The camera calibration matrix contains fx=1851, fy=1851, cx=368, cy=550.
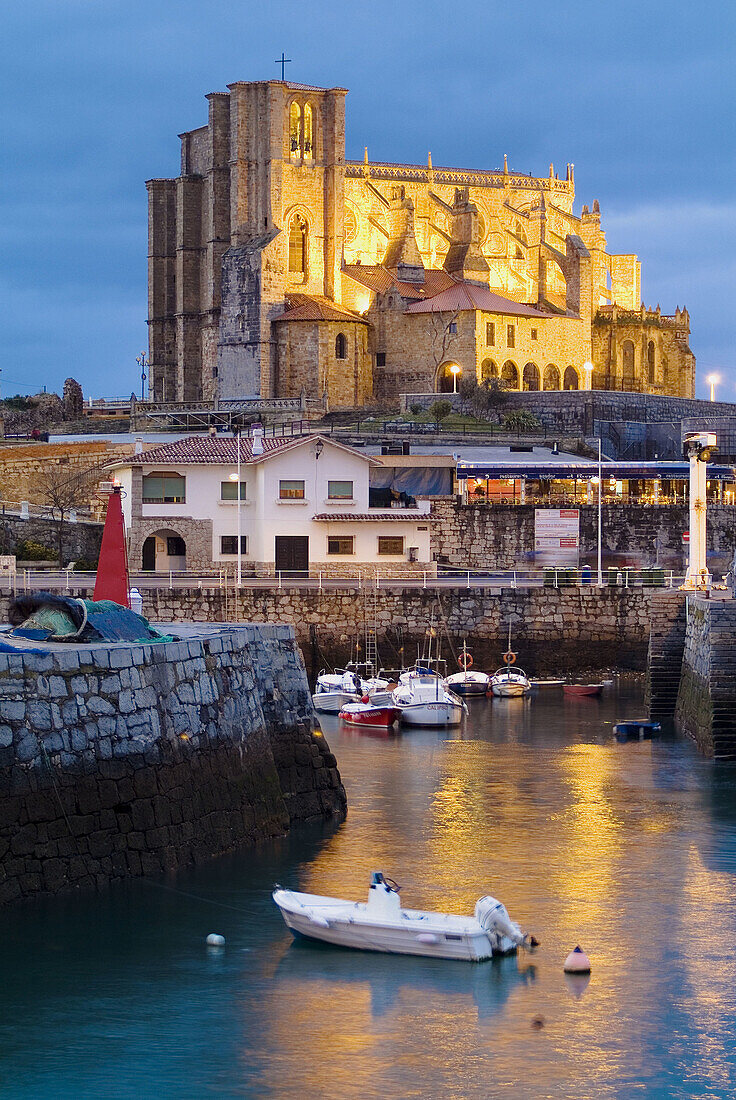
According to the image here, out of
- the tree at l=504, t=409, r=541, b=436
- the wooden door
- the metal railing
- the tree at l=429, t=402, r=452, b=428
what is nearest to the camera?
the metal railing

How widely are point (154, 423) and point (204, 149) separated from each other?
18.5 meters

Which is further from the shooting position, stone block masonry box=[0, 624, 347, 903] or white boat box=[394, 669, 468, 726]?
white boat box=[394, 669, 468, 726]

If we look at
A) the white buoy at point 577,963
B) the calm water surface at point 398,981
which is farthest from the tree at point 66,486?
the white buoy at point 577,963

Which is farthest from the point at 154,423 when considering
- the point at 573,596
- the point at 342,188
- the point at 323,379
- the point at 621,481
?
the point at 573,596

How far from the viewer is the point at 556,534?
57.2m

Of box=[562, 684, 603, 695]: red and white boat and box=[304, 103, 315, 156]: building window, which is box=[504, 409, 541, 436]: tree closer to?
box=[304, 103, 315, 156]: building window

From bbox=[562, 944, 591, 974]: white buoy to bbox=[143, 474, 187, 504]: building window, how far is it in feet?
115

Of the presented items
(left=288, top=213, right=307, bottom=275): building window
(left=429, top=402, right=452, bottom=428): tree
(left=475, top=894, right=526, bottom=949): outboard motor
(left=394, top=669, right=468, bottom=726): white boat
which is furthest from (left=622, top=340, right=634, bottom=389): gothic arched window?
(left=475, top=894, right=526, bottom=949): outboard motor

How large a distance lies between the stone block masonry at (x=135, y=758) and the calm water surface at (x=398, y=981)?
0.40m

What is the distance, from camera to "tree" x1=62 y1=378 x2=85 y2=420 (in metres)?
85.7

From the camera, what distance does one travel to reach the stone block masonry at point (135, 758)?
61.2 ft

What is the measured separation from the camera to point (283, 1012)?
17.9m

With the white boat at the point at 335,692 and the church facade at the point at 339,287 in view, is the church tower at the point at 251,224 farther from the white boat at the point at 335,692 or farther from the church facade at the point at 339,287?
the white boat at the point at 335,692

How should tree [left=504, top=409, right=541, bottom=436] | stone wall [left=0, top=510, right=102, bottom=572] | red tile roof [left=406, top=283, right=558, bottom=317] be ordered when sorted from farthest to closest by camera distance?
red tile roof [left=406, top=283, right=558, bottom=317] < tree [left=504, top=409, right=541, bottom=436] < stone wall [left=0, top=510, right=102, bottom=572]
